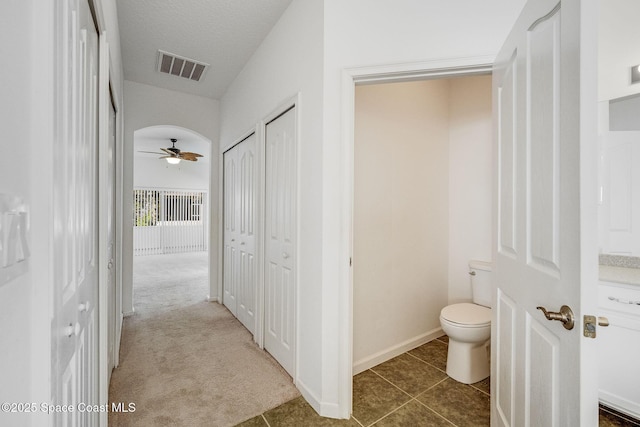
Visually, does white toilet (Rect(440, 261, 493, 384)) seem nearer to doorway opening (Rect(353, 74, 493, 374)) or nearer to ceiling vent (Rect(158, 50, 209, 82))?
doorway opening (Rect(353, 74, 493, 374))

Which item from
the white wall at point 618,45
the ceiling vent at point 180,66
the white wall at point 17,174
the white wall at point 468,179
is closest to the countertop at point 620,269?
the white wall at point 468,179

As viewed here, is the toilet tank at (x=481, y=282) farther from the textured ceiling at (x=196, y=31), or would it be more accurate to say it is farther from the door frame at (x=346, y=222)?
the textured ceiling at (x=196, y=31)

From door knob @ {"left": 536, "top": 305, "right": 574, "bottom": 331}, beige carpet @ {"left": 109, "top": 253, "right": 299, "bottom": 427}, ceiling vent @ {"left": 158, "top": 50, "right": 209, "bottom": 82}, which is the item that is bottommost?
beige carpet @ {"left": 109, "top": 253, "right": 299, "bottom": 427}

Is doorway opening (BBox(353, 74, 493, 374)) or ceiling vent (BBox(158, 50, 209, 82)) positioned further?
ceiling vent (BBox(158, 50, 209, 82))

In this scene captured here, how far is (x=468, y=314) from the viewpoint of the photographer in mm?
2131

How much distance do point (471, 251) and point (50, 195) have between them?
3009mm

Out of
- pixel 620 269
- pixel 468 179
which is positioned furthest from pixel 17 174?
pixel 468 179

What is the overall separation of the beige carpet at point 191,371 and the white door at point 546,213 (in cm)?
143

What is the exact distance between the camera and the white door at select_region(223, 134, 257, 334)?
2.91 metres

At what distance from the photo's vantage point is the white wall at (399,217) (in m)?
2.27

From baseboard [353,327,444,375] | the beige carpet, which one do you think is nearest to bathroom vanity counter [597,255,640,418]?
baseboard [353,327,444,375]

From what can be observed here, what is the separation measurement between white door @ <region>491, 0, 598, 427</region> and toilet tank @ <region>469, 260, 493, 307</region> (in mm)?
1061

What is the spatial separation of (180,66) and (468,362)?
385cm

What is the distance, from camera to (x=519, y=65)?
3.89 feet
